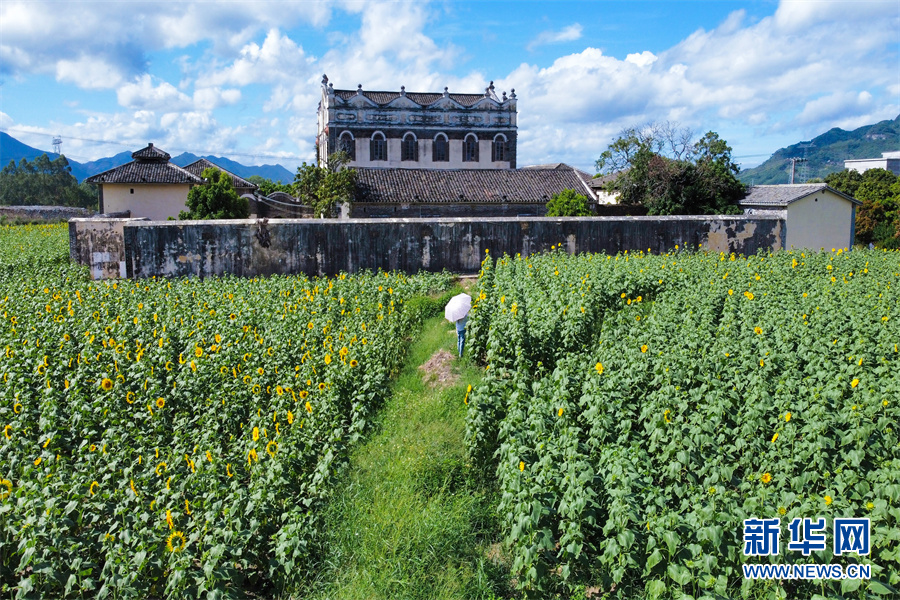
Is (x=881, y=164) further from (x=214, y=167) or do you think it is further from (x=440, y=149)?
(x=214, y=167)

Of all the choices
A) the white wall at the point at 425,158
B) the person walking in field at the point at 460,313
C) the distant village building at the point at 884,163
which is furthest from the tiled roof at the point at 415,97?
the person walking in field at the point at 460,313

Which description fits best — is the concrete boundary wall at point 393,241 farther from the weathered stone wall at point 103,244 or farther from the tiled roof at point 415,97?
the tiled roof at point 415,97

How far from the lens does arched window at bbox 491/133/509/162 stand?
4397 centimetres

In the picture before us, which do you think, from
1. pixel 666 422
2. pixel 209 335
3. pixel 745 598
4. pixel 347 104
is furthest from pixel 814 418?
pixel 347 104

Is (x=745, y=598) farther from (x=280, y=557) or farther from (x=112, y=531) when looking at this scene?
(x=112, y=531)

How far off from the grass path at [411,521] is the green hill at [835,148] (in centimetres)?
10486

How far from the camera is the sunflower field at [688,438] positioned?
13.3 ft

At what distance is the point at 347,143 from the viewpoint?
136ft

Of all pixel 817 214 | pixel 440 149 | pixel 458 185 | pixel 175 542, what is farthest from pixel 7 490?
pixel 440 149

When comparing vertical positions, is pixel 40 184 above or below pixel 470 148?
below

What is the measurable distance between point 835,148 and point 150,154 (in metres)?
115

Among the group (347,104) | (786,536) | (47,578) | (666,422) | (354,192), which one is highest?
(347,104)

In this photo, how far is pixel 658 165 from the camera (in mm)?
27812

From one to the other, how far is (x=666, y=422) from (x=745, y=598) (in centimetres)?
150
